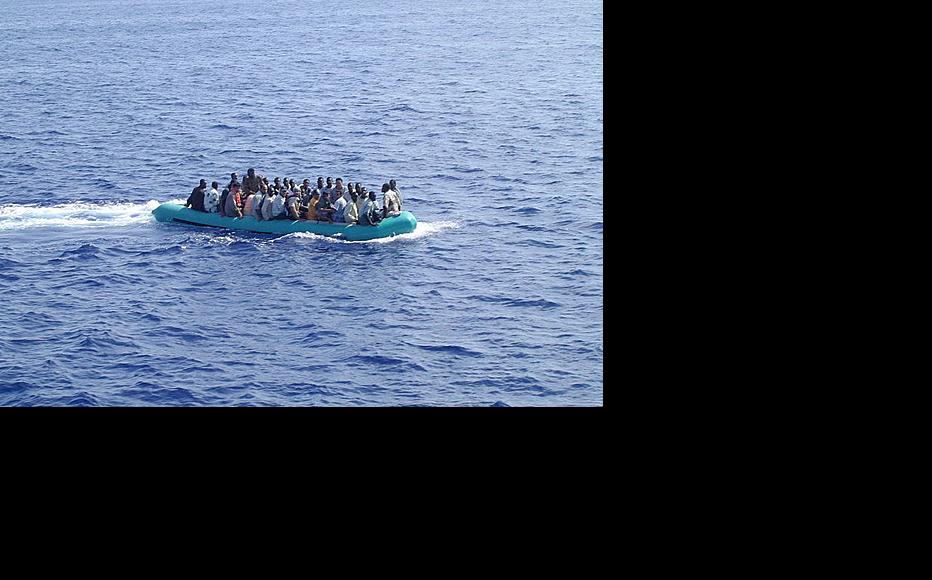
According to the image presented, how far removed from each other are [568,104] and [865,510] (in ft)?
107

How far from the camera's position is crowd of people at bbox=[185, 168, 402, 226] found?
18.8m

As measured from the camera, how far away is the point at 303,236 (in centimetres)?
2348

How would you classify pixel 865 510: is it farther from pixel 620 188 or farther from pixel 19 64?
pixel 19 64

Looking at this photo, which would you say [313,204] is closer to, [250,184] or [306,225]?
[250,184]

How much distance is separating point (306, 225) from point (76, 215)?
660cm

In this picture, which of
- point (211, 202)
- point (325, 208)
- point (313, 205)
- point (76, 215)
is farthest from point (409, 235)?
point (76, 215)

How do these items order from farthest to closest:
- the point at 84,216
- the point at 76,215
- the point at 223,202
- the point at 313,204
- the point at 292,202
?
the point at 84,216
the point at 76,215
the point at 223,202
the point at 313,204
the point at 292,202

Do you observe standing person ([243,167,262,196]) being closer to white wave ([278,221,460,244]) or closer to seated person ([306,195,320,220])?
seated person ([306,195,320,220])

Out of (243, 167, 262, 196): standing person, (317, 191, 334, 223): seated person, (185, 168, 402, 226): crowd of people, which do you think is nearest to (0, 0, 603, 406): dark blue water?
(185, 168, 402, 226): crowd of people

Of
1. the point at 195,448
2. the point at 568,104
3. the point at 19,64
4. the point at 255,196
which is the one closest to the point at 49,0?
the point at 19,64

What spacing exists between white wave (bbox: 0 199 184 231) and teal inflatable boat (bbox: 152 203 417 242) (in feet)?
9.70

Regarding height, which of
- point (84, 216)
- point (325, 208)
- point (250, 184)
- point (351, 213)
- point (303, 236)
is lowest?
point (303, 236)

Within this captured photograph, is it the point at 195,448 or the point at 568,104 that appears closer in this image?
the point at 195,448

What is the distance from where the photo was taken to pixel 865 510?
271 cm
